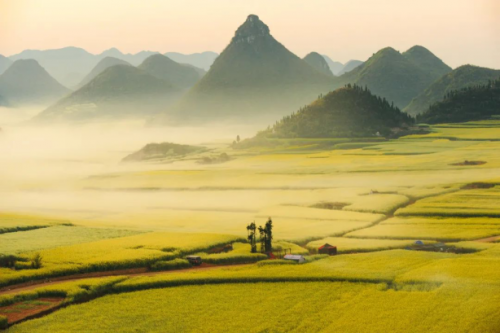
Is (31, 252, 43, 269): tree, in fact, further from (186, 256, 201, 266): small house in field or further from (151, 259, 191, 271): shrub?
(186, 256, 201, 266): small house in field

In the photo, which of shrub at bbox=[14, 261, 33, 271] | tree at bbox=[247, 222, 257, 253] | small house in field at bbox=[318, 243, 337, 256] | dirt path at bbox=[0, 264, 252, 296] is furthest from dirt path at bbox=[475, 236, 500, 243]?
shrub at bbox=[14, 261, 33, 271]

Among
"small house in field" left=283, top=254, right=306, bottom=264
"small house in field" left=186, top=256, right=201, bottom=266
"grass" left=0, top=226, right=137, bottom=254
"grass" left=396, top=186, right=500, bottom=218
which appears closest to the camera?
"small house in field" left=283, top=254, right=306, bottom=264

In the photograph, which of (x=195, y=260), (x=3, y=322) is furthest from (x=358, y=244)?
(x=3, y=322)

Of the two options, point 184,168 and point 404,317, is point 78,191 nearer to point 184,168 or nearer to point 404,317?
point 184,168

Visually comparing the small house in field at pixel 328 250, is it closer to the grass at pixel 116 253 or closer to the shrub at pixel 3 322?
the grass at pixel 116 253

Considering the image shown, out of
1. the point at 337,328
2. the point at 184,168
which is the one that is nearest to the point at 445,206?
the point at 337,328

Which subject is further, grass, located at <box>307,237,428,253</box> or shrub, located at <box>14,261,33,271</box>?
grass, located at <box>307,237,428,253</box>

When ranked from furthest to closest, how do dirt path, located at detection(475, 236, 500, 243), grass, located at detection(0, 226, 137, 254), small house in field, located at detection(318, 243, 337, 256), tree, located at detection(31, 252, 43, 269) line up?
dirt path, located at detection(475, 236, 500, 243), grass, located at detection(0, 226, 137, 254), small house in field, located at detection(318, 243, 337, 256), tree, located at detection(31, 252, 43, 269)
